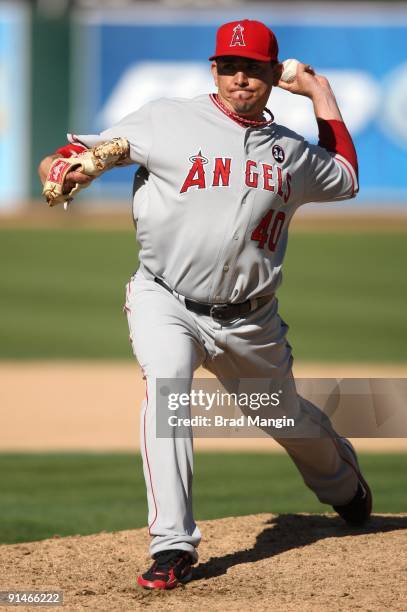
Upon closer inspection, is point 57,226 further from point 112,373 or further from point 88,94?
point 112,373

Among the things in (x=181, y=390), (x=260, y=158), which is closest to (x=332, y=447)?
(x=181, y=390)

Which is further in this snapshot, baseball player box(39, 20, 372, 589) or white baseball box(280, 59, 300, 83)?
white baseball box(280, 59, 300, 83)

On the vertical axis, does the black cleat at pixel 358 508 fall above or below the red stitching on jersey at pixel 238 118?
below

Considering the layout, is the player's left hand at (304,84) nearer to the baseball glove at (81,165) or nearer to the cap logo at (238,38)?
the cap logo at (238,38)

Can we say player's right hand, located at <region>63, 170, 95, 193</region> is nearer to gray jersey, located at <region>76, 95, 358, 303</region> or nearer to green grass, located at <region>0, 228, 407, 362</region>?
gray jersey, located at <region>76, 95, 358, 303</region>

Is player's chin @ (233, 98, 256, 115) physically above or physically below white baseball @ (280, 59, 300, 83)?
below

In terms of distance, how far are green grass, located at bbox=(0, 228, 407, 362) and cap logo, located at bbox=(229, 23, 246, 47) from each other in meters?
6.94

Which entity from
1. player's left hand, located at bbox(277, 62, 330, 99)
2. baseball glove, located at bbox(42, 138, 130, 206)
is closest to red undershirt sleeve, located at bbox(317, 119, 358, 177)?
player's left hand, located at bbox(277, 62, 330, 99)

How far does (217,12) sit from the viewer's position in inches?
810

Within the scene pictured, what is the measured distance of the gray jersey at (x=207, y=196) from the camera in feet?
12.9

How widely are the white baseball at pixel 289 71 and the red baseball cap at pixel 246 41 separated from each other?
13.3 inches

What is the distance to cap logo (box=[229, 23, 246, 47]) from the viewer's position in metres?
3.95

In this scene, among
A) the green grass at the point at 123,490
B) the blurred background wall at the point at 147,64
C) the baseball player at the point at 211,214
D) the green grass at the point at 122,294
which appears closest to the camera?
the baseball player at the point at 211,214

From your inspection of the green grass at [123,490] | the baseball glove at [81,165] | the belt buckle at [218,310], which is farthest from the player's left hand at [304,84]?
the green grass at [123,490]
